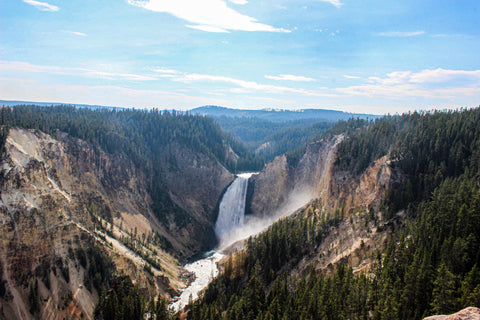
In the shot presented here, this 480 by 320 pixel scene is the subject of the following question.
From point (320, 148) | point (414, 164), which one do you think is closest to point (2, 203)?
point (414, 164)

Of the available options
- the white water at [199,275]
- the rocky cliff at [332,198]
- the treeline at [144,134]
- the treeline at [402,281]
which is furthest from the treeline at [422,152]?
the treeline at [144,134]

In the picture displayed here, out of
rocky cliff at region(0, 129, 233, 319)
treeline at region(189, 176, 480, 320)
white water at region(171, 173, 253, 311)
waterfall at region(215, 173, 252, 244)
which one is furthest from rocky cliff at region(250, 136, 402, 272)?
rocky cliff at region(0, 129, 233, 319)

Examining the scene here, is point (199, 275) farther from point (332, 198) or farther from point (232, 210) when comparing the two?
point (332, 198)

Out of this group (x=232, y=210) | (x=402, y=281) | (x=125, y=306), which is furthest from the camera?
(x=232, y=210)

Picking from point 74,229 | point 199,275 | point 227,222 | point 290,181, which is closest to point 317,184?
point 290,181

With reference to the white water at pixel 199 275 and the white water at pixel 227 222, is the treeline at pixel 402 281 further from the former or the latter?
the white water at pixel 227 222

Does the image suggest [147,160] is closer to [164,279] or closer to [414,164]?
[164,279]

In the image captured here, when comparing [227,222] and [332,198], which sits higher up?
[332,198]
